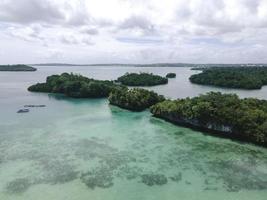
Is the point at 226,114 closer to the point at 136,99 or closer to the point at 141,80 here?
the point at 136,99

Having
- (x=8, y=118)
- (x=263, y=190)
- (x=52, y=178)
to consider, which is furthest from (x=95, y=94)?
(x=263, y=190)

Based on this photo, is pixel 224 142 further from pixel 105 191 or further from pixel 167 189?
pixel 105 191

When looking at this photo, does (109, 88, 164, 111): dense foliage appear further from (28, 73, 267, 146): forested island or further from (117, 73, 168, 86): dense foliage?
(117, 73, 168, 86): dense foliage

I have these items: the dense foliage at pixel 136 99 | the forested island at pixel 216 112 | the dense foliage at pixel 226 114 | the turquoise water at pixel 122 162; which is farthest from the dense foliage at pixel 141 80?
the turquoise water at pixel 122 162

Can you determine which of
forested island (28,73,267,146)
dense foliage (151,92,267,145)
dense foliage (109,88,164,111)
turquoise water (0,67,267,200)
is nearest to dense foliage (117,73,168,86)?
dense foliage (109,88,164,111)

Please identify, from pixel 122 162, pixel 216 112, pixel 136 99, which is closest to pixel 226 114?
pixel 216 112

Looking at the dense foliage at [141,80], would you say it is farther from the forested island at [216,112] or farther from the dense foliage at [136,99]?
the forested island at [216,112]
